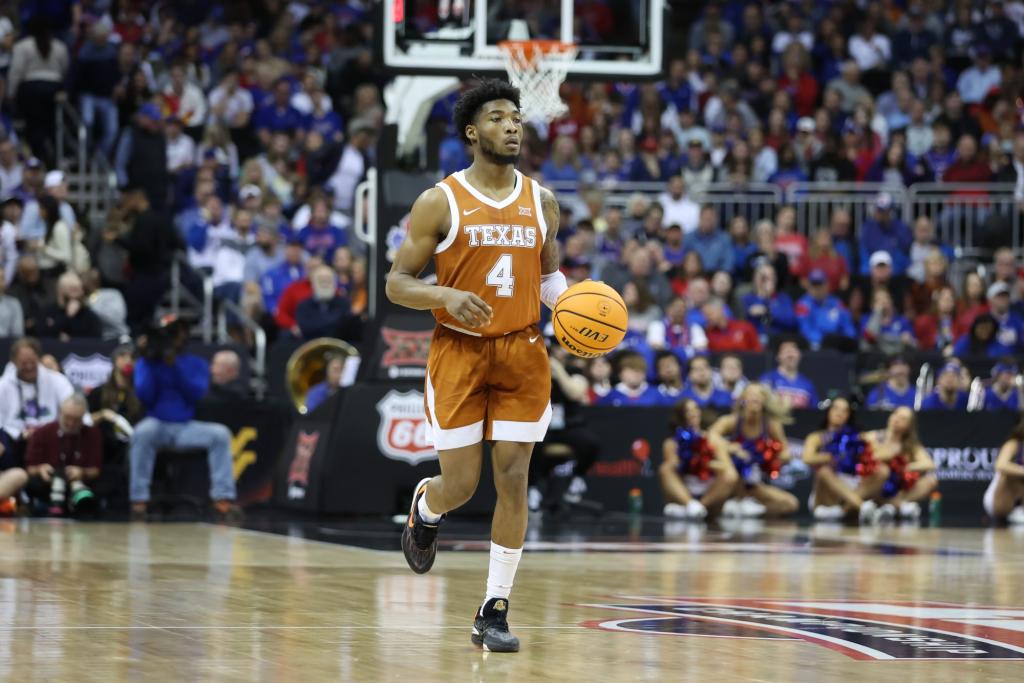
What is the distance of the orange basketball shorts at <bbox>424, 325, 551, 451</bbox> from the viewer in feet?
25.2

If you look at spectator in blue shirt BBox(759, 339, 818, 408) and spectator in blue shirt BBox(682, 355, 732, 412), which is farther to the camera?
spectator in blue shirt BBox(759, 339, 818, 408)

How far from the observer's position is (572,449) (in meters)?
17.1

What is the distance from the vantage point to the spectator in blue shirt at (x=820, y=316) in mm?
21453

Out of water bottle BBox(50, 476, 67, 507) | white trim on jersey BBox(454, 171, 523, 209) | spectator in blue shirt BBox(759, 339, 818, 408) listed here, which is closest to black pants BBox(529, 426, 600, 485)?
spectator in blue shirt BBox(759, 339, 818, 408)

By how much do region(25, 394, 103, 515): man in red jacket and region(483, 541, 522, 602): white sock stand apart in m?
9.15

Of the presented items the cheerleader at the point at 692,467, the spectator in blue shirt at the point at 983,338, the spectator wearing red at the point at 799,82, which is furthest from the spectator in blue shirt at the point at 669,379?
the spectator wearing red at the point at 799,82

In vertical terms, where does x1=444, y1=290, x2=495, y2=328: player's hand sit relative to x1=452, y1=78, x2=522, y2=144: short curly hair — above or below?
below

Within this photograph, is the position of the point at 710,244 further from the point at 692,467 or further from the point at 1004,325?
the point at 692,467

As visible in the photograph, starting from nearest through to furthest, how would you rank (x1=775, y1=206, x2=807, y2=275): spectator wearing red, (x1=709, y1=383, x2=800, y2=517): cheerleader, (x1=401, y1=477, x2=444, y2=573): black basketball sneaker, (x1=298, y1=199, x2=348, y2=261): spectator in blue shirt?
(x1=401, y1=477, x2=444, y2=573): black basketball sneaker < (x1=709, y1=383, x2=800, y2=517): cheerleader < (x1=298, y1=199, x2=348, y2=261): spectator in blue shirt < (x1=775, y1=206, x2=807, y2=275): spectator wearing red

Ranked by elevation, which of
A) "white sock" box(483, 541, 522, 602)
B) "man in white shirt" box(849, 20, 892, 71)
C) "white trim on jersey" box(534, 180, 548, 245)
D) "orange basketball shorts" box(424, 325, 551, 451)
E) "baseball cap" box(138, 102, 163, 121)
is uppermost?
"man in white shirt" box(849, 20, 892, 71)

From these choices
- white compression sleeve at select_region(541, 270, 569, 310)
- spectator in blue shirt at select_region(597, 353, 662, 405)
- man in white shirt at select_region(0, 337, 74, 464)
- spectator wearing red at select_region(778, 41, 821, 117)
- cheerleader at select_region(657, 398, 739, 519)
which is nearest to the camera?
white compression sleeve at select_region(541, 270, 569, 310)

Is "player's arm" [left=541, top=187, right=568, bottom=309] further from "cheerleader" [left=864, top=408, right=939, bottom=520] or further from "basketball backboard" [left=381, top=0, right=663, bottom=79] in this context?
"cheerleader" [left=864, top=408, right=939, bottom=520]

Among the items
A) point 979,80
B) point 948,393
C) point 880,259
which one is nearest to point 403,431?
point 948,393

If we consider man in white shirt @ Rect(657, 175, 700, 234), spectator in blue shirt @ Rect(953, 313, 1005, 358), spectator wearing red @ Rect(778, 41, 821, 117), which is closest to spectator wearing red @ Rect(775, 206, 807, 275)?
man in white shirt @ Rect(657, 175, 700, 234)
